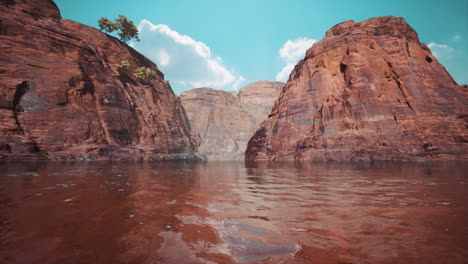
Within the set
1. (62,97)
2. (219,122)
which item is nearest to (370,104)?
(62,97)

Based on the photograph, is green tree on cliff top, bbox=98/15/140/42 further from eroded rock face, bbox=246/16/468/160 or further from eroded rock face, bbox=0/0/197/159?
eroded rock face, bbox=246/16/468/160

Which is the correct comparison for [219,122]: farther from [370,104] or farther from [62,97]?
[62,97]

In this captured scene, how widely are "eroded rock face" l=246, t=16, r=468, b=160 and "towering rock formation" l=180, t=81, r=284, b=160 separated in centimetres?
5563

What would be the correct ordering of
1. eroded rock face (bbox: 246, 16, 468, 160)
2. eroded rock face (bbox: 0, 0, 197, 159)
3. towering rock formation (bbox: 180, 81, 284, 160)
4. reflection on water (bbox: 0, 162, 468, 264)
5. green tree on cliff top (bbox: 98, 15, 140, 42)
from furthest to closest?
towering rock formation (bbox: 180, 81, 284, 160), green tree on cliff top (bbox: 98, 15, 140, 42), eroded rock face (bbox: 246, 16, 468, 160), eroded rock face (bbox: 0, 0, 197, 159), reflection on water (bbox: 0, 162, 468, 264)

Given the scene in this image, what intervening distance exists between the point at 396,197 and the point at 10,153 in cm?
2270

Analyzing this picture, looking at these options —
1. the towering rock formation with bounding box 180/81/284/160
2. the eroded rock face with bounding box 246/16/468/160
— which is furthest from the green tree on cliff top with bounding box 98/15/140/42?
the towering rock formation with bounding box 180/81/284/160

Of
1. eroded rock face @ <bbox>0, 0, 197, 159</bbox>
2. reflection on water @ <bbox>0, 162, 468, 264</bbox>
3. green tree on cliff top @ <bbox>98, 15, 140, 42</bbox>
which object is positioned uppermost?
green tree on cliff top @ <bbox>98, 15, 140, 42</bbox>

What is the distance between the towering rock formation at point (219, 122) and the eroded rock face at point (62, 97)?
180ft

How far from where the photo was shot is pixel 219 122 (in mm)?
95250

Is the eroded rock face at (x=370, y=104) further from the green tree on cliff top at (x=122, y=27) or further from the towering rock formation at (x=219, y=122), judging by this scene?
the towering rock formation at (x=219, y=122)

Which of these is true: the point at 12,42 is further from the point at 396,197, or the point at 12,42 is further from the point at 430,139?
the point at 430,139

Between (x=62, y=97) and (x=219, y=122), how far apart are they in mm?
75206

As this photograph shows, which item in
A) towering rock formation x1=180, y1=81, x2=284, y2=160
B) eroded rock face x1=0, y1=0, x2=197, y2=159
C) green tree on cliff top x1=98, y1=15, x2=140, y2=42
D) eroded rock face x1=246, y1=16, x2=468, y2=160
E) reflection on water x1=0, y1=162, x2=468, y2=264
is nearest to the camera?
reflection on water x1=0, y1=162, x2=468, y2=264

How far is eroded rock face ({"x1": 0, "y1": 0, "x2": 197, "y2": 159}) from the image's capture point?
1762 cm
